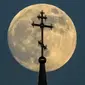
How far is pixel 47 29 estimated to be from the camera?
2043 mm

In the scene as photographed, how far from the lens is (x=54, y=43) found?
6.75 ft

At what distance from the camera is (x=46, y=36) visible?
2.05m

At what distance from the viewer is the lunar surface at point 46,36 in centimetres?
202

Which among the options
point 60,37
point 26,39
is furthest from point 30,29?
point 60,37

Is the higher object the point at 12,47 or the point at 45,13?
the point at 45,13

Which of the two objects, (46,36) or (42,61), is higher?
(46,36)

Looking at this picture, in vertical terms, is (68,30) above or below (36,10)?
below

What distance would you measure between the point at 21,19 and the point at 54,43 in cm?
29

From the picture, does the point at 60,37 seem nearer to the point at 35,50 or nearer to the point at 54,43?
the point at 54,43

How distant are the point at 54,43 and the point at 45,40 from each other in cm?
7

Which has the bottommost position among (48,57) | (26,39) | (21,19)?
(48,57)

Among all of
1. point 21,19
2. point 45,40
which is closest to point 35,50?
point 45,40

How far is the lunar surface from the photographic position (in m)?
2.02

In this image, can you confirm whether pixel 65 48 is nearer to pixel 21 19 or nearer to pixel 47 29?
pixel 47 29
